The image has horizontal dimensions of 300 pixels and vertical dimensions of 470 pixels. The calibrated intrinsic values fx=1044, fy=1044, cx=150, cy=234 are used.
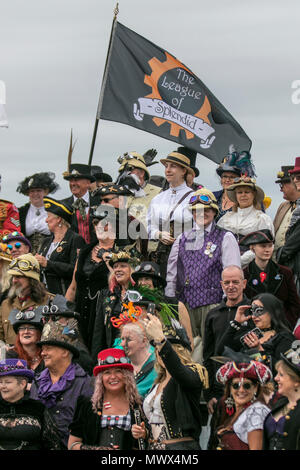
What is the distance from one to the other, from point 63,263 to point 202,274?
188cm

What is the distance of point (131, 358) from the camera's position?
960 centimetres

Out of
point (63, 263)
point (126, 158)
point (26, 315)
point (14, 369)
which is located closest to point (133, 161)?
point (126, 158)

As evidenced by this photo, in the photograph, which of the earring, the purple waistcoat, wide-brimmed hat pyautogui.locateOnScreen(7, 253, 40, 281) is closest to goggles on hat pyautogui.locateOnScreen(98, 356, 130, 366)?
the earring

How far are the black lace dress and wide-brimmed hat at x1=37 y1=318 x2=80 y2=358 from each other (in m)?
0.82

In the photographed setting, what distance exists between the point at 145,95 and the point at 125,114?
0.42 metres

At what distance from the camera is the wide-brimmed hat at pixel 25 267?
38.6ft

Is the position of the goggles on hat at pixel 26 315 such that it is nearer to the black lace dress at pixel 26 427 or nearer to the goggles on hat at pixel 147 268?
the goggles on hat at pixel 147 268

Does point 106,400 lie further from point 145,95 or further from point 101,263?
point 145,95

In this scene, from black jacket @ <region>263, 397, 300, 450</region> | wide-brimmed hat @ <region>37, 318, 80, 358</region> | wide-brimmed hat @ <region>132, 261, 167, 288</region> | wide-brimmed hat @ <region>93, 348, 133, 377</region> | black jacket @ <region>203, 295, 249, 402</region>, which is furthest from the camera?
wide-brimmed hat @ <region>132, 261, 167, 288</region>

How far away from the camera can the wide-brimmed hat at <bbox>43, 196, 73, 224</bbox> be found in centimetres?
1298

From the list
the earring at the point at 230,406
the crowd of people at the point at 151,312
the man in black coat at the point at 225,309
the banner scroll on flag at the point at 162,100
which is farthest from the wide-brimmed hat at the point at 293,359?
the banner scroll on flag at the point at 162,100

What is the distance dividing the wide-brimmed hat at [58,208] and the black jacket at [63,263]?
20 centimetres

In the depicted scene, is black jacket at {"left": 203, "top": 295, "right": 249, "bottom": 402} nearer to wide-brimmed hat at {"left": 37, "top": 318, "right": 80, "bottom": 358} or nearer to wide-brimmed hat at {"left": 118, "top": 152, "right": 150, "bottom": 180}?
wide-brimmed hat at {"left": 37, "top": 318, "right": 80, "bottom": 358}
